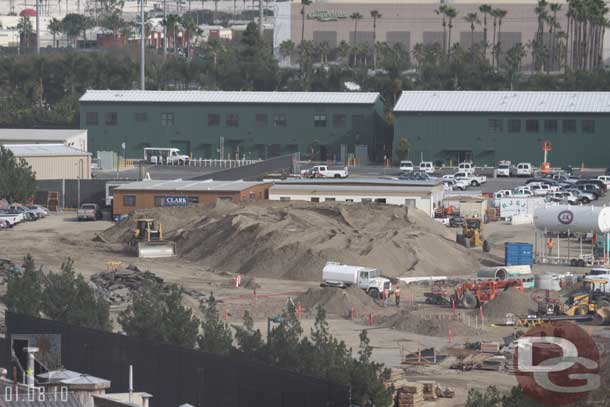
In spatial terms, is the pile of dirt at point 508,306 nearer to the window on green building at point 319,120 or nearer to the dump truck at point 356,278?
the dump truck at point 356,278

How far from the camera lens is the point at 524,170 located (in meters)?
102

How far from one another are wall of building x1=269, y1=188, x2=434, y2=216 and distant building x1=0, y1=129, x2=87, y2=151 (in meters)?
26.4

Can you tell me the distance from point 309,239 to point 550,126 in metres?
47.0

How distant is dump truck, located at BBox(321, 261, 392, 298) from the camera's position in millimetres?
55062

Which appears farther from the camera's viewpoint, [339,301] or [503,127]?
[503,127]

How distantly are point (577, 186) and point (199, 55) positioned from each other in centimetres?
8701

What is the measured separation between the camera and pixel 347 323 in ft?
164

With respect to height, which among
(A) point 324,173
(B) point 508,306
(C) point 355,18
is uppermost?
(C) point 355,18

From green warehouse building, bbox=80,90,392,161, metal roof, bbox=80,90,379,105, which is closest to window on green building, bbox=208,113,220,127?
green warehouse building, bbox=80,90,392,161

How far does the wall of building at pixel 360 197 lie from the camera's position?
250ft

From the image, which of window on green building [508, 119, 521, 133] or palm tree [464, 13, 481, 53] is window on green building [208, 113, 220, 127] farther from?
palm tree [464, 13, 481, 53]

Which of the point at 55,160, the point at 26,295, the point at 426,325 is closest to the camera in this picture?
the point at 26,295

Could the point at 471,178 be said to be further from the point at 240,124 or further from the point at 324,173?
the point at 240,124

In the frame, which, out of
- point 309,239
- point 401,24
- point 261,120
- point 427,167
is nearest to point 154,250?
point 309,239
